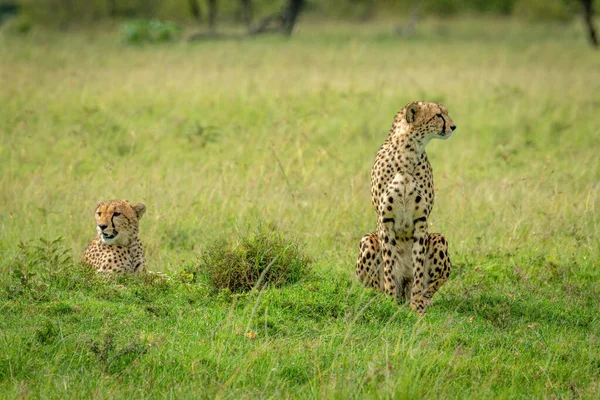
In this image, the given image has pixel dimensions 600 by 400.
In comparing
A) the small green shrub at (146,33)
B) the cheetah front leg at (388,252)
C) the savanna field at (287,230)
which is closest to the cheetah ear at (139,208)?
the savanna field at (287,230)

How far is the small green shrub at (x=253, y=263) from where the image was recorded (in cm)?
559

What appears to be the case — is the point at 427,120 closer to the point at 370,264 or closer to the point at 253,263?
the point at 370,264

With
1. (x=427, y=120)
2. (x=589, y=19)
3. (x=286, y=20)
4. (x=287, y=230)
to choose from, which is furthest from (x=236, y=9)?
(x=427, y=120)

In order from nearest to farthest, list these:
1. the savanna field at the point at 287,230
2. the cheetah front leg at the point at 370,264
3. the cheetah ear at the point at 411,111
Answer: the savanna field at the point at 287,230 → the cheetah ear at the point at 411,111 → the cheetah front leg at the point at 370,264

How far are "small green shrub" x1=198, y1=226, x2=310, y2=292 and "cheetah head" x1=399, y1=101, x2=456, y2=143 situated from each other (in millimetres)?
1130

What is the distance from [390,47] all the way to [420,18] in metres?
17.0

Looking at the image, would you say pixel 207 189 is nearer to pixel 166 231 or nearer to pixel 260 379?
pixel 166 231

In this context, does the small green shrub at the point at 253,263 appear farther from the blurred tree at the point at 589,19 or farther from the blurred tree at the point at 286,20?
the blurred tree at the point at 286,20

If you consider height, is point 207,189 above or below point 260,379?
above

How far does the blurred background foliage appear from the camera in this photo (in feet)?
115

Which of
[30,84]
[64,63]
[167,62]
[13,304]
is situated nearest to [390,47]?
[167,62]

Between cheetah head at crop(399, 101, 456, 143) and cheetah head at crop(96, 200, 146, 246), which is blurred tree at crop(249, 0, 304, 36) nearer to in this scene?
cheetah head at crop(96, 200, 146, 246)

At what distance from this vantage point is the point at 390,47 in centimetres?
2311

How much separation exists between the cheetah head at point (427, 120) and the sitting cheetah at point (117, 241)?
2.04 m
